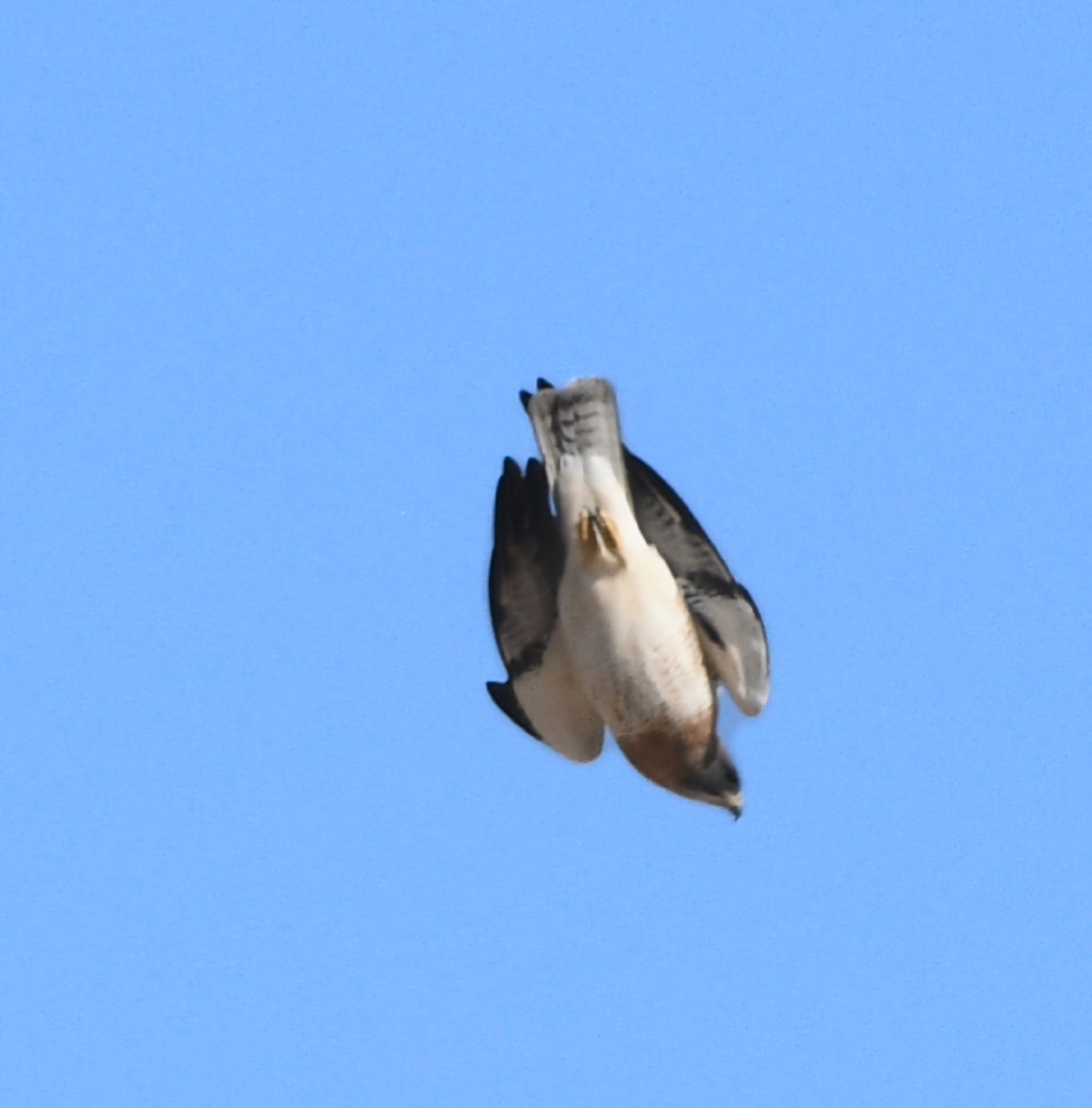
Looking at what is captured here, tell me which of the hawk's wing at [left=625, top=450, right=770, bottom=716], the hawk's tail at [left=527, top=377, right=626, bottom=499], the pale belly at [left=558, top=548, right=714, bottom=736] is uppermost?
the hawk's tail at [left=527, top=377, right=626, bottom=499]

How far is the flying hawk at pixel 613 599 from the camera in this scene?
404 inches

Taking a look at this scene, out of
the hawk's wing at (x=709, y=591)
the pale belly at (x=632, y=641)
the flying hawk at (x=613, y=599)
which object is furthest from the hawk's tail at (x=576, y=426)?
the pale belly at (x=632, y=641)

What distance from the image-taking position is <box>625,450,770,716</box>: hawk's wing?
34.2ft

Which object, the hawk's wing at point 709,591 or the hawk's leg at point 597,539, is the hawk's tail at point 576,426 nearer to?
the hawk's wing at point 709,591

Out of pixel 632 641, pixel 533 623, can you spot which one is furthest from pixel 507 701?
pixel 632 641

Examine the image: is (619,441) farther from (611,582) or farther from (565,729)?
(565,729)

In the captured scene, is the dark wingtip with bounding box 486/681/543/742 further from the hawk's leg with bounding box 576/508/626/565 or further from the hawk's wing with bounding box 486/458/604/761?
the hawk's leg with bounding box 576/508/626/565

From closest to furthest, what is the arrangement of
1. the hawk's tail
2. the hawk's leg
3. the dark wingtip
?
the hawk's leg → the hawk's tail → the dark wingtip

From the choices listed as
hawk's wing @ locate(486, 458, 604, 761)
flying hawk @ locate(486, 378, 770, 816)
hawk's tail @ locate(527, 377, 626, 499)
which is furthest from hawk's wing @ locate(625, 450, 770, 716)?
hawk's wing @ locate(486, 458, 604, 761)

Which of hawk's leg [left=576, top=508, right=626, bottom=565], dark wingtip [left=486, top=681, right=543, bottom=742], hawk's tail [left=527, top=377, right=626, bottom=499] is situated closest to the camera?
hawk's leg [left=576, top=508, right=626, bottom=565]

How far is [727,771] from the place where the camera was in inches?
434

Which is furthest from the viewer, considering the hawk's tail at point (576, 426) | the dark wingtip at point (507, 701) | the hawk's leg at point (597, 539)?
the dark wingtip at point (507, 701)

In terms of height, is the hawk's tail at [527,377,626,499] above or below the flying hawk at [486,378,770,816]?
above

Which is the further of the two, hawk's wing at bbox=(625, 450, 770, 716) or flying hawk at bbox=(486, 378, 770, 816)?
hawk's wing at bbox=(625, 450, 770, 716)
